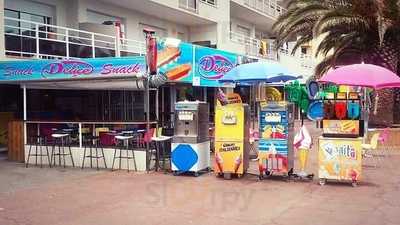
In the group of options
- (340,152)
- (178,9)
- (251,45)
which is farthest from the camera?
(251,45)

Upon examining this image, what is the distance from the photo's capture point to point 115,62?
1215cm

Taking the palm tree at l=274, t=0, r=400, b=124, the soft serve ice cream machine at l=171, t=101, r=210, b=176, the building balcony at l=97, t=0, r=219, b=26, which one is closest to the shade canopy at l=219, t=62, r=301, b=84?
the soft serve ice cream machine at l=171, t=101, r=210, b=176

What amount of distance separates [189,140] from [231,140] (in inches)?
38.9

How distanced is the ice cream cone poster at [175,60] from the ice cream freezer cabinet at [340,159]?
15.7 ft

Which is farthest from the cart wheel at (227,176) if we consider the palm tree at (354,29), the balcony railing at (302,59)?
the balcony railing at (302,59)

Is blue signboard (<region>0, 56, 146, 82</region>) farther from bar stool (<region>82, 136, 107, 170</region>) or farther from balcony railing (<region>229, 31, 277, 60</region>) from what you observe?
balcony railing (<region>229, 31, 277, 60</region>)

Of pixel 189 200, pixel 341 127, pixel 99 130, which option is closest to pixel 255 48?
pixel 99 130

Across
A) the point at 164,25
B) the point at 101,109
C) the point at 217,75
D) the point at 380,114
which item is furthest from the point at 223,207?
the point at 164,25

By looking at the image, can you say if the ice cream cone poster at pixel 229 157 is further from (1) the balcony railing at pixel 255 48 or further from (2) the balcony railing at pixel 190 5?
(1) the balcony railing at pixel 255 48

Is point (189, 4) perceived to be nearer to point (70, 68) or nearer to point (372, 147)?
point (70, 68)

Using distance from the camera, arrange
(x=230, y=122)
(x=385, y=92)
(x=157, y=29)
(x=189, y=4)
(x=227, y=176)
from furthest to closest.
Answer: (x=189, y=4), (x=157, y=29), (x=385, y=92), (x=230, y=122), (x=227, y=176)

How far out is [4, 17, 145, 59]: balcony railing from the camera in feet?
49.4

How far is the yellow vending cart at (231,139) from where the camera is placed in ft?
35.0

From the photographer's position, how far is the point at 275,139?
10.5 m
